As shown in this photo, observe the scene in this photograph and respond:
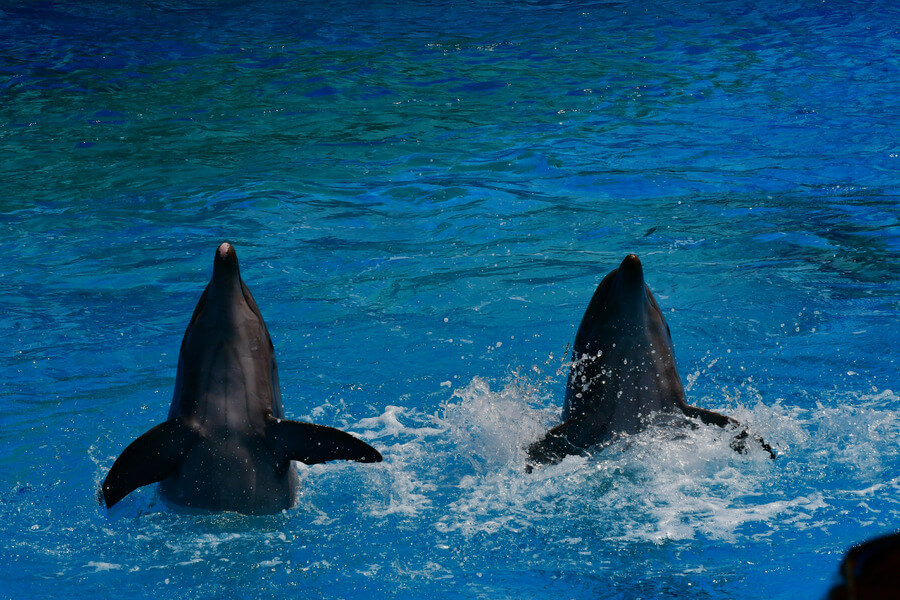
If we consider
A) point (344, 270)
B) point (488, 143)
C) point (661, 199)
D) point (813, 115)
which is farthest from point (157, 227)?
point (813, 115)

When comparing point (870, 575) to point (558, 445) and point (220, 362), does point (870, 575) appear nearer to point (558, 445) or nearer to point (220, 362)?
point (220, 362)

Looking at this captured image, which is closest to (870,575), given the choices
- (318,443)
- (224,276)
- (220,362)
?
(318,443)

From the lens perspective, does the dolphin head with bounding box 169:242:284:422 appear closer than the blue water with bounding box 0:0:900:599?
Yes

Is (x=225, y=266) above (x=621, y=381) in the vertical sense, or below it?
above

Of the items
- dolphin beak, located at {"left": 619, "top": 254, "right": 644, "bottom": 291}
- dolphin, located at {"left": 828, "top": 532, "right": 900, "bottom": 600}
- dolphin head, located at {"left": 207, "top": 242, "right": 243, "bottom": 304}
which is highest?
dolphin, located at {"left": 828, "top": 532, "right": 900, "bottom": 600}

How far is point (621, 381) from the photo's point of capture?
4.91m

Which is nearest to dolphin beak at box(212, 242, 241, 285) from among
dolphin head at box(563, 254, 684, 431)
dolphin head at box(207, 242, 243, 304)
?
dolphin head at box(207, 242, 243, 304)

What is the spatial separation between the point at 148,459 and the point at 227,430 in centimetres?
37

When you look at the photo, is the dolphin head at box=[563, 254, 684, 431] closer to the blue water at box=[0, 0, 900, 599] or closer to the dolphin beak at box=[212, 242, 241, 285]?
the blue water at box=[0, 0, 900, 599]

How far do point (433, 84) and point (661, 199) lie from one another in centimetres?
583

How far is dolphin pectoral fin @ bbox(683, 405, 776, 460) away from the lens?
4789 mm

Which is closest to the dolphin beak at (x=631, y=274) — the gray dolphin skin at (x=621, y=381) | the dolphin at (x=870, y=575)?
the gray dolphin skin at (x=621, y=381)

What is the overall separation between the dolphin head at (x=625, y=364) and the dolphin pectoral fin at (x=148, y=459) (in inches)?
78.8

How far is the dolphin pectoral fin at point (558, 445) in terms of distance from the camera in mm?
4828
